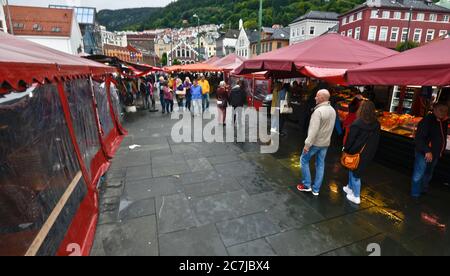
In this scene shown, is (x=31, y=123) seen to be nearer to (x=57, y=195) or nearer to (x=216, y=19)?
(x=57, y=195)

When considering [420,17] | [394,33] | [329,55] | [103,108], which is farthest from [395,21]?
[103,108]

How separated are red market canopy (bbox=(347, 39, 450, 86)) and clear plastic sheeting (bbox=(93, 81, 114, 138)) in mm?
5975

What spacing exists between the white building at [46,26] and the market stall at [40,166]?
1494 inches

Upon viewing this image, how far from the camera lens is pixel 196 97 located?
1023 cm

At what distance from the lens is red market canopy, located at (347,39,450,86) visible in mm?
2696

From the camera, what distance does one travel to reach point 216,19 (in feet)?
425

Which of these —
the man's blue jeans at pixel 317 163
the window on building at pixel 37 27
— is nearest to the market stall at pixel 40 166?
the man's blue jeans at pixel 317 163

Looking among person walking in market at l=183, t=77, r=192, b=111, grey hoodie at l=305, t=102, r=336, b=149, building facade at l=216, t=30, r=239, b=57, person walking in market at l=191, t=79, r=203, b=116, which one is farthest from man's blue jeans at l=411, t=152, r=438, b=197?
building facade at l=216, t=30, r=239, b=57

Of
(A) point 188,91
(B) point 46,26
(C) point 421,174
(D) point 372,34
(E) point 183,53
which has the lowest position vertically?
(C) point 421,174

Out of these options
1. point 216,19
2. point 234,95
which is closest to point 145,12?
point 216,19

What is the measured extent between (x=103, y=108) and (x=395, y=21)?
54821 mm

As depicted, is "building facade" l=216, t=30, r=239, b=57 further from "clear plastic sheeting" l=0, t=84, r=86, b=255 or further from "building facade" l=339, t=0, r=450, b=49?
"clear plastic sheeting" l=0, t=84, r=86, b=255

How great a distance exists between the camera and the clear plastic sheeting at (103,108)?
20.2 ft

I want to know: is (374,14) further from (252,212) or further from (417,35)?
(252,212)
